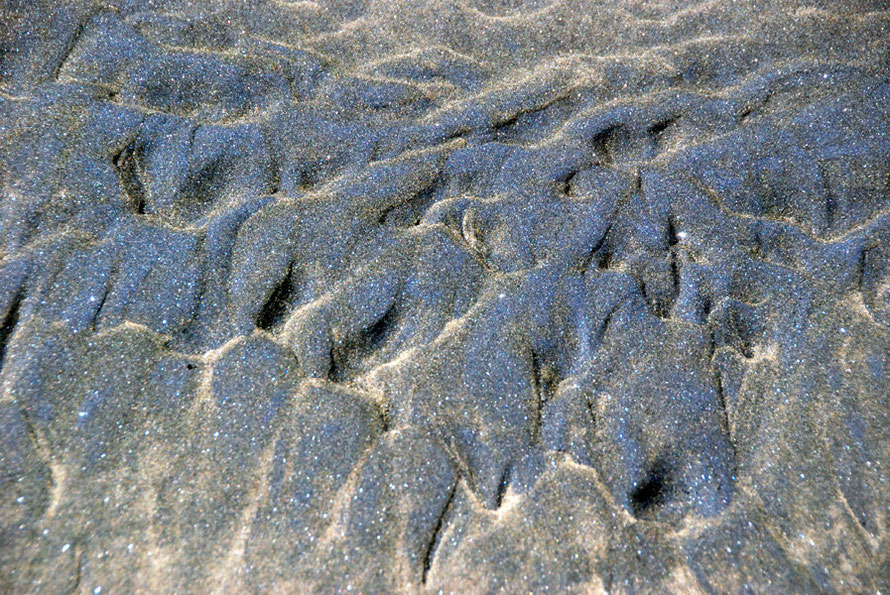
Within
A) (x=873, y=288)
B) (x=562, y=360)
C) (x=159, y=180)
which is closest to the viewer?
(x=562, y=360)

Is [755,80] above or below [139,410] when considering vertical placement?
above

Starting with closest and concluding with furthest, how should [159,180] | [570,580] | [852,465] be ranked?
[570,580] → [852,465] → [159,180]

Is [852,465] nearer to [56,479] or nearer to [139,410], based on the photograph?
[139,410]

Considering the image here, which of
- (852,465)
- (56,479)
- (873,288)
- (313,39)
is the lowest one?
(852,465)

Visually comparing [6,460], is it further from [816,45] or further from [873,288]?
[816,45]

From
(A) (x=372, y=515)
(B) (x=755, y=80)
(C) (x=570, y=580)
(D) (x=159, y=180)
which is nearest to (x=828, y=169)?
(B) (x=755, y=80)

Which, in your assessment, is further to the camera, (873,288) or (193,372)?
(873,288)
